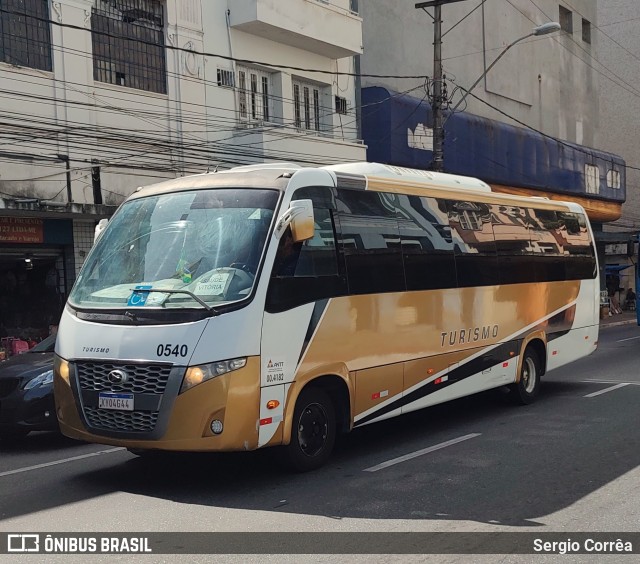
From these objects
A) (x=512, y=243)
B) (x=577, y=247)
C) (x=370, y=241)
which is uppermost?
(x=370, y=241)

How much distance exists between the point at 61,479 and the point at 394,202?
462 centimetres

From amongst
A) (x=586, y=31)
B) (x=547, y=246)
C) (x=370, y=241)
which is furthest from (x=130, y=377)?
(x=586, y=31)

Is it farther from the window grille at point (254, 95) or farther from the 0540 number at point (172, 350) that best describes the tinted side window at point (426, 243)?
the window grille at point (254, 95)

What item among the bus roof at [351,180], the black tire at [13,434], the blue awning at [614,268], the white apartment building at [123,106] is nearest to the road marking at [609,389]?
the bus roof at [351,180]

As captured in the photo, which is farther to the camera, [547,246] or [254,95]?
[254,95]

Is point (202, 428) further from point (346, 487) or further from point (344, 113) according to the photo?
point (344, 113)

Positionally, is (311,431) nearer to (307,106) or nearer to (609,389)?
(609,389)

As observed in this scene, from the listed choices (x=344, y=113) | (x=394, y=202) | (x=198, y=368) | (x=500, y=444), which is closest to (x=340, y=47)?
(x=344, y=113)

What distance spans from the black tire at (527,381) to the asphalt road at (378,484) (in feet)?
2.84

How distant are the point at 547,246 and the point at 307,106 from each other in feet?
42.0

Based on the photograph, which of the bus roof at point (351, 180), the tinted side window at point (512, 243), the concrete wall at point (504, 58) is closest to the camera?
the bus roof at point (351, 180)

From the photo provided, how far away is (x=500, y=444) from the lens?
9430 mm

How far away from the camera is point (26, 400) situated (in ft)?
33.1

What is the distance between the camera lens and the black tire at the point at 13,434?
10172 millimetres
